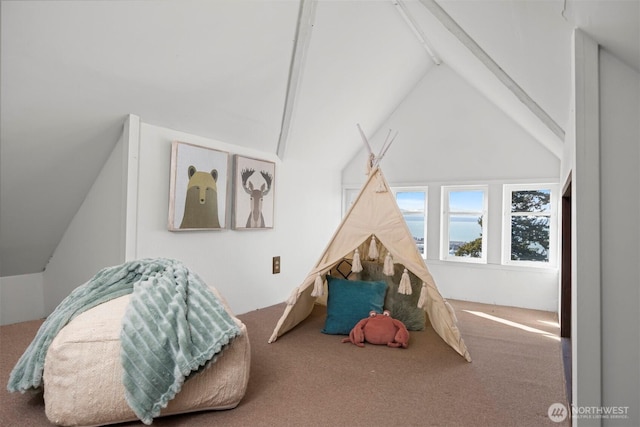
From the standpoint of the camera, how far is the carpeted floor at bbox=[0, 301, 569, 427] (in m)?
1.91

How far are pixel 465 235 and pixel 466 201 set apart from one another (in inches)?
18.1

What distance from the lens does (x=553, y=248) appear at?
432 cm

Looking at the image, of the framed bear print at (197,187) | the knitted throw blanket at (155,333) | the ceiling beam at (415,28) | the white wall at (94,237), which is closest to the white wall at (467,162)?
the ceiling beam at (415,28)

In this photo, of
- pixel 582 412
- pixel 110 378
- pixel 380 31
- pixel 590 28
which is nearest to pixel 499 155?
pixel 380 31

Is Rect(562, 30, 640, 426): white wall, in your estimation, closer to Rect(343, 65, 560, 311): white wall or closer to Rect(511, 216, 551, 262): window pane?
Rect(343, 65, 560, 311): white wall

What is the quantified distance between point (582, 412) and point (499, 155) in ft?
12.1

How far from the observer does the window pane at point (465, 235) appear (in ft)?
15.8

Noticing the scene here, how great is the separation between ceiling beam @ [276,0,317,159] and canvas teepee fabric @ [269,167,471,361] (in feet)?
4.09

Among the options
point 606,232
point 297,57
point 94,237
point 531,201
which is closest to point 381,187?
point 297,57

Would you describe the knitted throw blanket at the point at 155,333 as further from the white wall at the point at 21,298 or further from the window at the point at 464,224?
the window at the point at 464,224

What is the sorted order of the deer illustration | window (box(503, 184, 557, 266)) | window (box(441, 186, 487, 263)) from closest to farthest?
the deer illustration → window (box(503, 184, 557, 266)) → window (box(441, 186, 487, 263))

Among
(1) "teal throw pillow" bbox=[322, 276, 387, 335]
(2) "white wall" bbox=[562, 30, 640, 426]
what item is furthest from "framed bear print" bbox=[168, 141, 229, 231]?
(2) "white wall" bbox=[562, 30, 640, 426]

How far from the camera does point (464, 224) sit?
4914 millimetres

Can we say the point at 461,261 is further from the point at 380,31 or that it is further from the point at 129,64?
the point at 129,64
